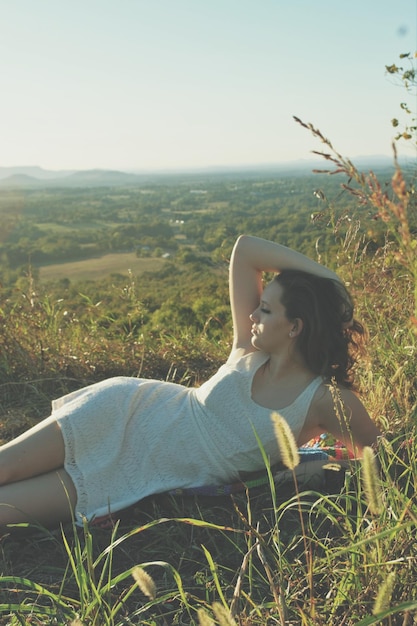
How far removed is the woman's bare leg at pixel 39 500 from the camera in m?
2.18

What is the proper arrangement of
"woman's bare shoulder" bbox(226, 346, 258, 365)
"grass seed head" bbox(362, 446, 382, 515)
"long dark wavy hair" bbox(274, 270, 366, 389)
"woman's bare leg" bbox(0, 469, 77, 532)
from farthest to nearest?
"woman's bare shoulder" bbox(226, 346, 258, 365) < "long dark wavy hair" bbox(274, 270, 366, 389) < "woman's bare leg" bbox(0, 469, 77, 532) < "grass seed head" bbox(362, 446, 382, 515)

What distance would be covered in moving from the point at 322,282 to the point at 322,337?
0.80ft

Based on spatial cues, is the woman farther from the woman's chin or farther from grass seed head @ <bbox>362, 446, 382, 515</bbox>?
grass seed head @ <bbox>362, 446, 382, 515</bbox>

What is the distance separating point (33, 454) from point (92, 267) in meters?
29.3

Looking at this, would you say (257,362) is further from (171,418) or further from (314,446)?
(314,446)

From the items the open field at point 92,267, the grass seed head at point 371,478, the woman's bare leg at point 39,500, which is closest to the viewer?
the grass seed head at point 371,478

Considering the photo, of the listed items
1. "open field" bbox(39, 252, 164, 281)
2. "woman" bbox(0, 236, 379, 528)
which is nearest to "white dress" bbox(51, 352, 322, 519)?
"woman" bbox(0, 236, 379, 528)

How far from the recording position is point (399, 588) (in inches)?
59.9

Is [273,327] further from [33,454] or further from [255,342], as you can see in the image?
[33,454]

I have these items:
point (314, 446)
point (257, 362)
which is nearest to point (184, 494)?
point (257, 362)

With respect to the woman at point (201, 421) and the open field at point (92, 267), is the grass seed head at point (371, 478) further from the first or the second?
the open field at point (92, 267)

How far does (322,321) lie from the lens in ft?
8.11

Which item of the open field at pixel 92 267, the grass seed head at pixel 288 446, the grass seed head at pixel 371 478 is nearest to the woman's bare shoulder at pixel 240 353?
the grass seed head at pixel 288 446

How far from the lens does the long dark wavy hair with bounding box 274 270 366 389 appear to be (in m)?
2.45
